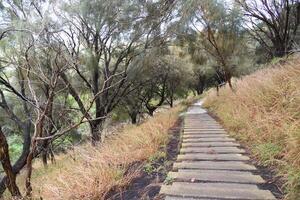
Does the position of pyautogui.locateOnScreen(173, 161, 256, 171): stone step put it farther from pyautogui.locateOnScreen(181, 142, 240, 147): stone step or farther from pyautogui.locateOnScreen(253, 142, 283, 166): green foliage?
pyautogui.locateOnScreen(181, 142, 240, 147): stone step

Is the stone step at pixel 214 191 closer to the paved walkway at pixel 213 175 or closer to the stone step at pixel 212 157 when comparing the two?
the paved walkway at pixel 213 175

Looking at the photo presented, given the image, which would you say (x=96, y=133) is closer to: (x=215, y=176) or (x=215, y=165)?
(x=215, y=165)

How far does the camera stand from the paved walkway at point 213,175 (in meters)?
2.86


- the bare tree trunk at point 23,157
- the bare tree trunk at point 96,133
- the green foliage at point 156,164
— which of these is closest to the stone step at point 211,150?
the green foliage at point 156,164

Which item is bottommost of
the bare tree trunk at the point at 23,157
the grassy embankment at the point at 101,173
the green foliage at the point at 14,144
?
the green foliage at the point at 14,144

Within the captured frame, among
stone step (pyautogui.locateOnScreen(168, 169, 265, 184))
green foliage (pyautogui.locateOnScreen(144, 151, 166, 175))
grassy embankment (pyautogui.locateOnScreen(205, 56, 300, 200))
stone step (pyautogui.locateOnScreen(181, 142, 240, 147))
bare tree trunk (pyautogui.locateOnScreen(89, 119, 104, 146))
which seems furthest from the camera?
bare tree trunk (pyautogui.locateOnScreen(89, 119, 104, 146))

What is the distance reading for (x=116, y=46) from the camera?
42.7 feet

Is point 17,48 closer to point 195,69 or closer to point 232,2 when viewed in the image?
point 232,2

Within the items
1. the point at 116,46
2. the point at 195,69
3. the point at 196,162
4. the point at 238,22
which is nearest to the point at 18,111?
the point at 116,46

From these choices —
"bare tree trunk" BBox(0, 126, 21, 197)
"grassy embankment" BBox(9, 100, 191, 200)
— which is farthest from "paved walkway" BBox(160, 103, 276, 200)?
"bare tree trunk" BBox(0, 126, 21, 197)

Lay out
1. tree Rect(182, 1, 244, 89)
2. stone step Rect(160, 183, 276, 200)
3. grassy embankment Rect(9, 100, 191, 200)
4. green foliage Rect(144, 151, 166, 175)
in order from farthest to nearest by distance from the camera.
Answer: 1. tree Rect(182, 1, 244, 89)
2. green foliage Rect(144, 151, 166, 175)
3. grassy embankment Rect(9, 100, 191, 200)
4. stone step Rect(160, 183, 276, 200)

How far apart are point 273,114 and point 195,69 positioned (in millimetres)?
21750

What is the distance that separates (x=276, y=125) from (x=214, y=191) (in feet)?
6.31

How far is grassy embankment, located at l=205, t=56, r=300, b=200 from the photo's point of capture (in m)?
3.06
